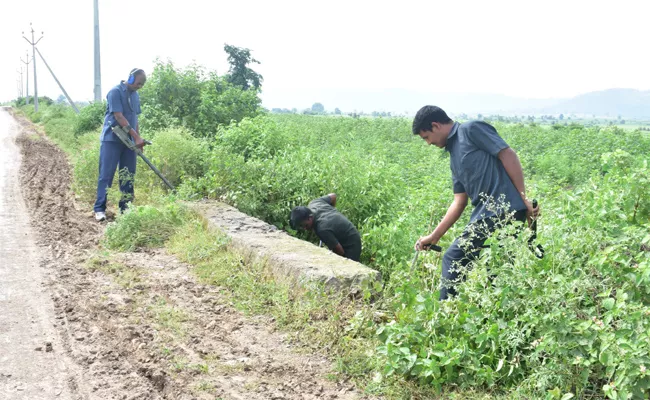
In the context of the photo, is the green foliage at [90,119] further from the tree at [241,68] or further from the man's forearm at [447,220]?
the man's forearm at [447,220]

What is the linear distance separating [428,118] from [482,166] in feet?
1.70

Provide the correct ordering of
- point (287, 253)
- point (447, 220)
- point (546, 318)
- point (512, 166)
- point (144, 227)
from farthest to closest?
1. point (144, 227)
2. point (287, 253)
3. point (447, 220)
4. point (512, 166)
5. point (546, 318)

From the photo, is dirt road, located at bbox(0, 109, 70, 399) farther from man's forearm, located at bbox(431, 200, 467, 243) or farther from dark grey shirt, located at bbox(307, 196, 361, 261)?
dark grey shirt, located at bbox(307, 196, 361, 261)

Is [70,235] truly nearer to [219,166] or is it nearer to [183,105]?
[219,166]

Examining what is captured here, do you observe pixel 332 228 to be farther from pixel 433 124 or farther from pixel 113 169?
pixel 113 169

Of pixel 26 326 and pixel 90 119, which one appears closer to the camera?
pixel 26 326

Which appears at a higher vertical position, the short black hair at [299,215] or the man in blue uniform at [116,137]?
the man in blue uniform at [116,137]

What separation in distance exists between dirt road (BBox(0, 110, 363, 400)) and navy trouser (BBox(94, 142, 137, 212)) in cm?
151

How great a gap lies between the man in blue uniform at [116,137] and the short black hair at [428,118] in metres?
5.29

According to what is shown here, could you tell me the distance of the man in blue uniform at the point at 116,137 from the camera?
8.14 meters

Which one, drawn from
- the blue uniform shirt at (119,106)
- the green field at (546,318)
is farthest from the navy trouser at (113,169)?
the green field at (546,318)

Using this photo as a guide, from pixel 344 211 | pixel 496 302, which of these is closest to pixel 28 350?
pixel 496 302

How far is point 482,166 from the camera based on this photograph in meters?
4.00

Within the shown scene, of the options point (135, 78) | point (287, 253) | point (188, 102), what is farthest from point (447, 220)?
point (188, 102)
